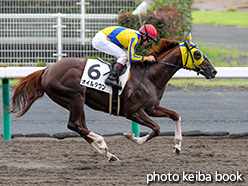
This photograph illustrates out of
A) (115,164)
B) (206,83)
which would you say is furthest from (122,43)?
(206,83)

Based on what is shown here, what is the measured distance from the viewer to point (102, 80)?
4832mm

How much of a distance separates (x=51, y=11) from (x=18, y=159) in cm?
690

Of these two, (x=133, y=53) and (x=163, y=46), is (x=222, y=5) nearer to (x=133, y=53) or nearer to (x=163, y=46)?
(x=163, y=46)

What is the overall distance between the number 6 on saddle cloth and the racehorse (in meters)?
0.05

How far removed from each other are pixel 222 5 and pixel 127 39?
65.1 ft

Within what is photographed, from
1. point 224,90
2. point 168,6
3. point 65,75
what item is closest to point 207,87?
point 224,90

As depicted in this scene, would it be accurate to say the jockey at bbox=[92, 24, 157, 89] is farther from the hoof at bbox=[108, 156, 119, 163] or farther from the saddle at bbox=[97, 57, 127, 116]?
the hoof at bbox=[108, 156, 119, 163]

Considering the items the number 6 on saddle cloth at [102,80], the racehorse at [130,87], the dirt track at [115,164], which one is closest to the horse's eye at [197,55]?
the racehorse at [130,87]

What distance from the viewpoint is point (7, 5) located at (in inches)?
445

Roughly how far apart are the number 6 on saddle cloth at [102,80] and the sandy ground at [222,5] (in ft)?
59.1

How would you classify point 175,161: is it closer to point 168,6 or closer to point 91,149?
point 91,149

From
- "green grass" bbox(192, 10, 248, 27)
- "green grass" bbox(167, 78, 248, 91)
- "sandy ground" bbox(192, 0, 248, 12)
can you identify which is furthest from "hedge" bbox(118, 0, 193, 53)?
"sandy ground" bbox(192, 0, 248, 12)

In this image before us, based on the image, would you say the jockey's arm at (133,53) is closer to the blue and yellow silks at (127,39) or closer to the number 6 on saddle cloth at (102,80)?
the blue and yellow silks at (127,39)

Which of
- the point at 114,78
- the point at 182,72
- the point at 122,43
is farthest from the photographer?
the point at 182,72
